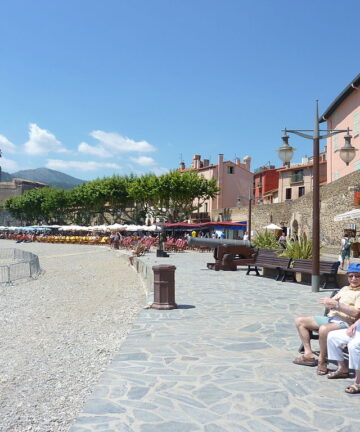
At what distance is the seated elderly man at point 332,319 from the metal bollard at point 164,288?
3803 millimetres

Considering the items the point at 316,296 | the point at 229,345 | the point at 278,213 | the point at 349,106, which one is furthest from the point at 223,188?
the point at 229,345

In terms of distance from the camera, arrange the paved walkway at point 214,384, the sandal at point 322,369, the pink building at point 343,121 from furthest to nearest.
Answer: the pink building at point 343,121 < the sandal at point 322,369 < the paved walkway at point 214,384

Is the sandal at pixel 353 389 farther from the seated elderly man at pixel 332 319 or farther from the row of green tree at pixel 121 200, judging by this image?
the row of green tree at pixel 121 200

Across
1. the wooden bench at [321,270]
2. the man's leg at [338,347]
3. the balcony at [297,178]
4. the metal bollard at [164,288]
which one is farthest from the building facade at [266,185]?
the man's leg at [338,347]

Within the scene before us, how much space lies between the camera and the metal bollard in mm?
8602

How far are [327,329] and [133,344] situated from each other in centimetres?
256

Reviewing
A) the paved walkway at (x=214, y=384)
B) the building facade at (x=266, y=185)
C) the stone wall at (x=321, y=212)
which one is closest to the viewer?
the paved walkway at (x=214, y=384)

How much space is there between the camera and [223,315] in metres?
8.06

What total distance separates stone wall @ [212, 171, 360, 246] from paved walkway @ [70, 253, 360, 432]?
16.7 metres

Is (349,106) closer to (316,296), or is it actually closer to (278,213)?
(278,213)

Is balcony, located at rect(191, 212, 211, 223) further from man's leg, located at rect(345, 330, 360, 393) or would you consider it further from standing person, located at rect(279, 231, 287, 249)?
man's leg, located at rect(345, 330, 360, 393)

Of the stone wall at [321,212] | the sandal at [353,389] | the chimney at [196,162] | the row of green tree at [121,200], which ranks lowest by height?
the sandal at [353,389]

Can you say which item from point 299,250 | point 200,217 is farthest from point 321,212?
point 200,217

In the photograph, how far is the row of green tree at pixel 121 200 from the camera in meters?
53.2
